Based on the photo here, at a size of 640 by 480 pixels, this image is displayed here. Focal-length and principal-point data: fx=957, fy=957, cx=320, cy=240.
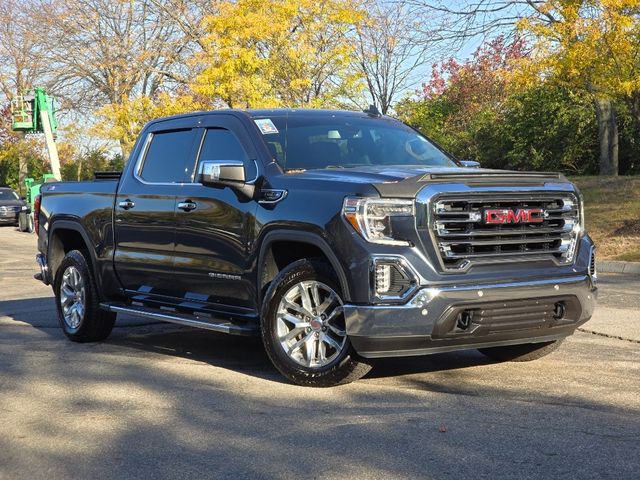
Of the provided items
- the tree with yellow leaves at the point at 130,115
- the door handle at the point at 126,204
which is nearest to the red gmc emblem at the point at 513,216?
the door handle at the point at 126,204

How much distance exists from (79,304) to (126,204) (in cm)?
123

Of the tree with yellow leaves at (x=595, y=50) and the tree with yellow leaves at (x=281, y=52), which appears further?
the tree with yellow leaves at (x=281, y=52)

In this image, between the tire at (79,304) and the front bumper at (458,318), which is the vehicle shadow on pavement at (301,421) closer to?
the front bumper at (458,318)

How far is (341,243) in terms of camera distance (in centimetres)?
587

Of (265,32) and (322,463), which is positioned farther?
(265,32)

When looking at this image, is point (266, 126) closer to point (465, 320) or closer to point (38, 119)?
point (465, 320)

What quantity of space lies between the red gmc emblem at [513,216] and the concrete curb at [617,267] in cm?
920

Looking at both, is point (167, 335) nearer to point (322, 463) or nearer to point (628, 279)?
point (322, 463)

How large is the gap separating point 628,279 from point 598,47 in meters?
5.91

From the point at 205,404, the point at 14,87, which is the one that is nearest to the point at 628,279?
the point at 205,404

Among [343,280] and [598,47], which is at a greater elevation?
[598,47]

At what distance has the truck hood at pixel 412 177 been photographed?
19.1 ft

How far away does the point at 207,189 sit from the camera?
7055 mm

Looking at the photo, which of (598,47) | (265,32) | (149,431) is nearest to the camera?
(149,431)
